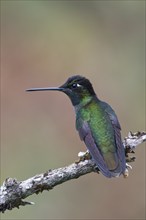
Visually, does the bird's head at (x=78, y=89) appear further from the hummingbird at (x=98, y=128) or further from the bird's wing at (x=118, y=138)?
the bird's wing at (x=118, y=138)

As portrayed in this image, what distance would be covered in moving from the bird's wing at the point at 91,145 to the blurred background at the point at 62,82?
12.5ft

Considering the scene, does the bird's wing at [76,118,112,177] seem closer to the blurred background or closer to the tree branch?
the tree branch

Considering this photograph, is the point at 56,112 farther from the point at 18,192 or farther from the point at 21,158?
the point at 18,192

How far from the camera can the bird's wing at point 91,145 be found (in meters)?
5.88

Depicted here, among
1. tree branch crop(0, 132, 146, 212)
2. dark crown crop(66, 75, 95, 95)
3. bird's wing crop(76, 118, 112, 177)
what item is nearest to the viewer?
tree branch crop(0, 132, 146, 212)

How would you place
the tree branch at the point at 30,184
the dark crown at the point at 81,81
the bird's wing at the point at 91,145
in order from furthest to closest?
the dark crown at the point at 81,81
the bird's wing at the point at 91,145
the tree branch at the point at 30,184

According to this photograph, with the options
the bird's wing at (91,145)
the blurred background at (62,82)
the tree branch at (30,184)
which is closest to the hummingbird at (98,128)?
the bird's wing at (91,145)

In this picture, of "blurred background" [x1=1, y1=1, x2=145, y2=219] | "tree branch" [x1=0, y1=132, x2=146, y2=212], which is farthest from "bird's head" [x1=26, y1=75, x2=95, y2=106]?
"blurred background" [x1=1, y1=1, x2=145, y2=219]

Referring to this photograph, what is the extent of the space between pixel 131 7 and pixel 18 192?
1117 centimetres

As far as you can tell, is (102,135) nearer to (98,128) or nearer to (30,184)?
(98,128)

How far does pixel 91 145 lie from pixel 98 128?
0.27m

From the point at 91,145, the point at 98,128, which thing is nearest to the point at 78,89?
the point at 98,128

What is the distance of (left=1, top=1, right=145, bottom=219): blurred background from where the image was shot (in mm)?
11680

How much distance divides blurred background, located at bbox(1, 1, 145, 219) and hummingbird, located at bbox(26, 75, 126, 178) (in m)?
3.61
